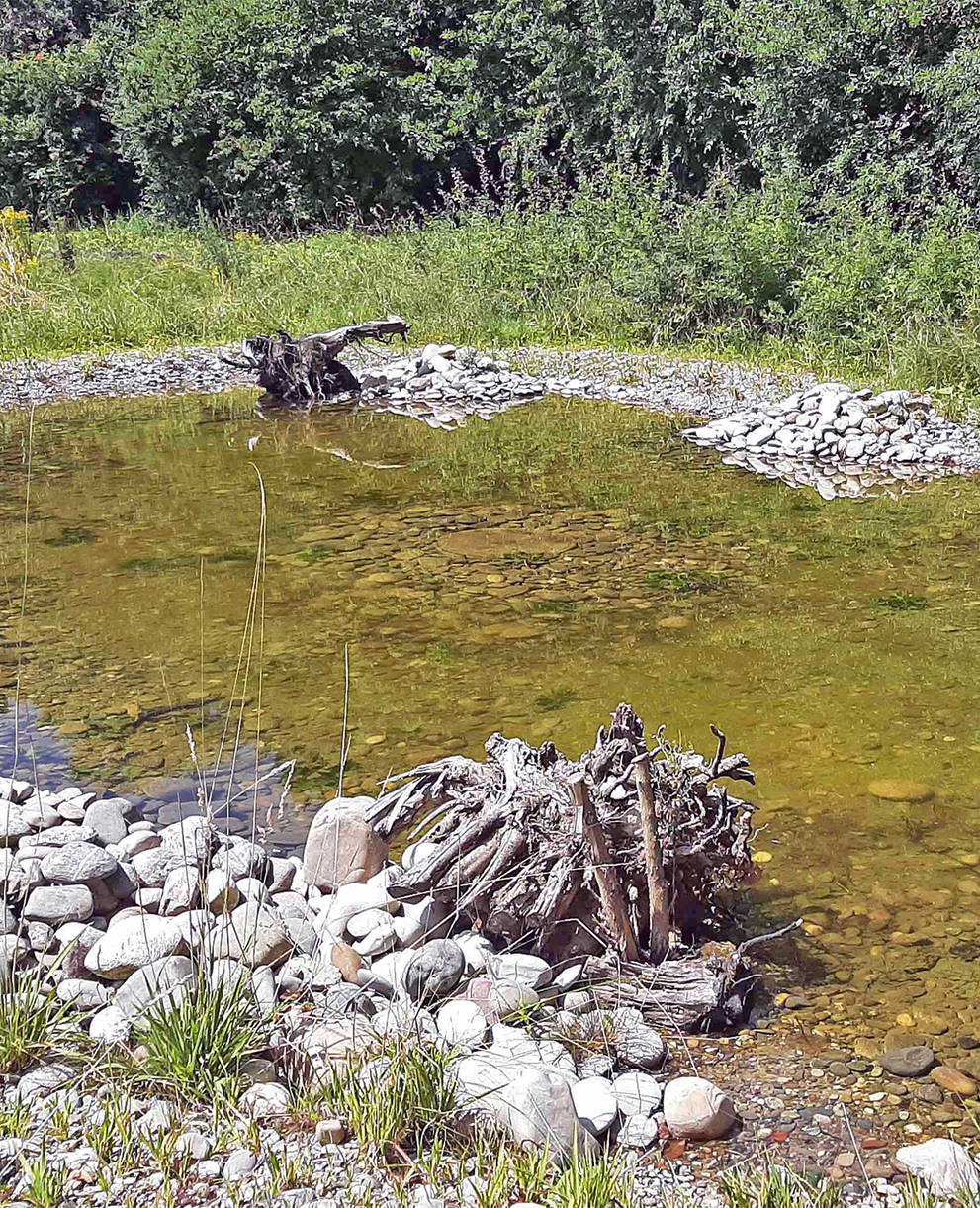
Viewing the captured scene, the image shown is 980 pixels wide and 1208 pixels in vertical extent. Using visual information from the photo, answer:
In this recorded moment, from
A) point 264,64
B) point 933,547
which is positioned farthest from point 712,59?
point 933,547

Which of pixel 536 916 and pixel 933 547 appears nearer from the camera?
pixel 536 916

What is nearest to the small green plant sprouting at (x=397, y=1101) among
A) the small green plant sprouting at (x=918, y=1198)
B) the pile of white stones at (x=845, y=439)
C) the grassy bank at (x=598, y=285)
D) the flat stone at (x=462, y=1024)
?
the flat stone at (x=462, y=1024)

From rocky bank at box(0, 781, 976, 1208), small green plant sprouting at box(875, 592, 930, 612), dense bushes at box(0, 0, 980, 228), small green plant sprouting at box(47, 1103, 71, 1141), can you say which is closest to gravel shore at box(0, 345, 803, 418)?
dense bushes at box(0, 0, 980, 228)

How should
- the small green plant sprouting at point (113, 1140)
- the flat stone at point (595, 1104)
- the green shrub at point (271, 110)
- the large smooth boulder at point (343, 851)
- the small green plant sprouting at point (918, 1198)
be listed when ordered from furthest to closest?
→ the green shrub at point (271, 110) → the large smooth boulder at point (343, 851) → the flat stone at point (595, 1104) → the small green plant sprouting at point (113, 1140) → the small green plant sprouting at point (918, 1198)

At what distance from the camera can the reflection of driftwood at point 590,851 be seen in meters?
2.41

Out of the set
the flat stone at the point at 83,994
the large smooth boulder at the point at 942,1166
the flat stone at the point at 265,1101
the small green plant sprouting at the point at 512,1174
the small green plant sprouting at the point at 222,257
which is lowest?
the large smooth boulder at the point at 942,1166

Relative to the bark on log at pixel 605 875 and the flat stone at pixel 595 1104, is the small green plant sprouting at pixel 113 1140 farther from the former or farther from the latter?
the bark on log at pixel 605 875

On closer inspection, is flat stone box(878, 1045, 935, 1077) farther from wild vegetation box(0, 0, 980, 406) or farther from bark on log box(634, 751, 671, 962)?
wild vegetation box(0, 0, 980, 406)

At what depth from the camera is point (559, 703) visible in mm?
3910

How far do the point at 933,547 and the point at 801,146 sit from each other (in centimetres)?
873

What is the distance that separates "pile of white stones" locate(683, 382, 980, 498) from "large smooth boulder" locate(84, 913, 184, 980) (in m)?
5.05

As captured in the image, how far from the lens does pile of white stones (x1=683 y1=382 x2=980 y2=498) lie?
681cm

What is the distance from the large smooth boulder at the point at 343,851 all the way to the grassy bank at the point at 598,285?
6162 mm

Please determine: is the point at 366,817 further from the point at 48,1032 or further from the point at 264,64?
the point at 264,64
